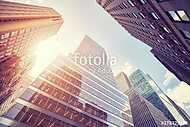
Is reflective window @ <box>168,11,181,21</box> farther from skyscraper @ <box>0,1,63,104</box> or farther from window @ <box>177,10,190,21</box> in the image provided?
skyscraper @ <box>0,1,63,104</box>

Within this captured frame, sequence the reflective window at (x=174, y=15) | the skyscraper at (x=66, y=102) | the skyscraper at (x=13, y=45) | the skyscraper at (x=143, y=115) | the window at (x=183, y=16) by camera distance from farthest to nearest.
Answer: the skyscraper at (x=143, y=115), the skyscraper at (x=13, y=45), the skyscraper at (x=66, y=102), the reflective window at (x=174, y=15), the window at (x=183, y=16)

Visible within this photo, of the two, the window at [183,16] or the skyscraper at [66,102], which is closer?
the window at [183,16]

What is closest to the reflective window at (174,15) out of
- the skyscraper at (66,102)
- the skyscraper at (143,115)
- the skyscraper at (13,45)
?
the skyscraper at (13,45)

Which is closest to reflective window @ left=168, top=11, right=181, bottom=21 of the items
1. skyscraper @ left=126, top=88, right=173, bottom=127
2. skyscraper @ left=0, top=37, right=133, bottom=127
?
skyscraper @ left=0, top=37, right=133, bottom=127

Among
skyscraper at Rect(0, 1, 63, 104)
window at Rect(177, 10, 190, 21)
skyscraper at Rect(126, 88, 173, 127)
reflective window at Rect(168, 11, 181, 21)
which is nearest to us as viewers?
window at Rect(177, 10, 190, 21)

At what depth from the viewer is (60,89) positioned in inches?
2334

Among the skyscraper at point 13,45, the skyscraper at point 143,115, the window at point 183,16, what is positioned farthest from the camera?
the skyscraper at point 143,115

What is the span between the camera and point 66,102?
56344 millimetres

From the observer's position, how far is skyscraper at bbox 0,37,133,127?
44.9 meters

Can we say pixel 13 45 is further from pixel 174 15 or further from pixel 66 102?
pixel 174 15

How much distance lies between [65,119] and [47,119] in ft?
16.5

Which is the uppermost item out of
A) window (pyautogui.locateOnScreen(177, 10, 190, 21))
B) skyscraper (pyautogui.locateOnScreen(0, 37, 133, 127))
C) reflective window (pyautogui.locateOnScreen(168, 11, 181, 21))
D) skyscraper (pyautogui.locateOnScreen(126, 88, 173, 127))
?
window (pyautogui.locateOnScreen(177, 10, 190, 21))

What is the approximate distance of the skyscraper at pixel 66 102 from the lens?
1769 inches

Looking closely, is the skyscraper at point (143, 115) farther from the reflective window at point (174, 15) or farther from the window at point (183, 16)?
the window at point (183, 16)
